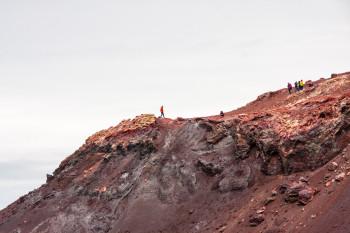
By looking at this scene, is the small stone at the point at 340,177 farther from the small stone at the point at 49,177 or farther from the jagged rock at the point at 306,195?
the small stone at the point at 49,177

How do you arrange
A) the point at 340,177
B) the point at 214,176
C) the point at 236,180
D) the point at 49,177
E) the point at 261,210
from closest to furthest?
1. the point at 340,177
2. the point at 261,210
3. the point at 236,180
4. the point at 214,176
5. the point at 49,177

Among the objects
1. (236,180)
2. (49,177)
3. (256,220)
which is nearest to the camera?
(256,220)

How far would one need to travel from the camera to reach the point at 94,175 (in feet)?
176

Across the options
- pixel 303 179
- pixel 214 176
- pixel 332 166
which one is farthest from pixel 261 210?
pixel 214 176

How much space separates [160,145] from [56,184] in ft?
46.1

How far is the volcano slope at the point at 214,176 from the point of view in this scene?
35781 mm

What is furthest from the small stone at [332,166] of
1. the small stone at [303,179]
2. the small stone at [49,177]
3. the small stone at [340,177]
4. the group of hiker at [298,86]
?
the small stone at [49,177]

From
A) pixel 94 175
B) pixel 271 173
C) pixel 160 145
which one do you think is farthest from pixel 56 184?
pixel 271 173

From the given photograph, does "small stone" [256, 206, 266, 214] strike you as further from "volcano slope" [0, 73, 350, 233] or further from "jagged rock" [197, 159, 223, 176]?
"jagged rock" [197, 159, 223, 176]

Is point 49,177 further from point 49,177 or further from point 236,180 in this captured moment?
→ point 236,180

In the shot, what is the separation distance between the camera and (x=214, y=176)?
1781 inches

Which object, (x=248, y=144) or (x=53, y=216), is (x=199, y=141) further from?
(x=53, y=216)

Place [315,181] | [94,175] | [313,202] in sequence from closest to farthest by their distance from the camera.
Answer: [313,202] → [315,181] → [94,175]

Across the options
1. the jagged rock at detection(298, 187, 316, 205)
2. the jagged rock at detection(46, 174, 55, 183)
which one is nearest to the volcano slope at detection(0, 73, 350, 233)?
the jagged rock at detection(298, 187, 316, 205)
